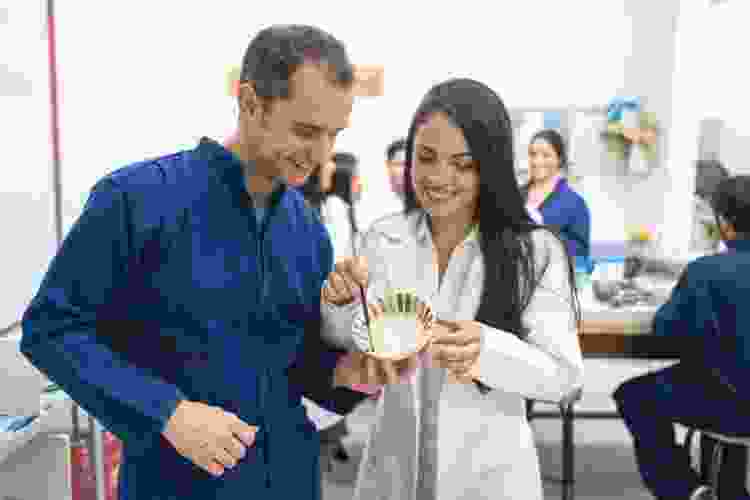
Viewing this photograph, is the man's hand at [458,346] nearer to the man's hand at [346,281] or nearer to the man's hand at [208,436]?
the man's hand at [346,281]

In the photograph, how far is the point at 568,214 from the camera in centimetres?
390

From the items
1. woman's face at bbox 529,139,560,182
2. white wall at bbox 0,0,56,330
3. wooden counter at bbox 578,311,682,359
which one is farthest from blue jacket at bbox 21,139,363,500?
woman's face at bbox 529,139,560,182

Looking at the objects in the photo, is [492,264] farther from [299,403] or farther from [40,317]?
[40,317]

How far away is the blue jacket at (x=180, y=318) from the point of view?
92 cm

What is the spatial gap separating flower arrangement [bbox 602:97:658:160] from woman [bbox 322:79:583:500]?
4.25 m

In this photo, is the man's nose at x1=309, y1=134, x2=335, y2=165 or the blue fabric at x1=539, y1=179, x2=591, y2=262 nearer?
the man's nose at x1=309, y1=134, x2=335, y2=165

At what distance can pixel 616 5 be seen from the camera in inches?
206

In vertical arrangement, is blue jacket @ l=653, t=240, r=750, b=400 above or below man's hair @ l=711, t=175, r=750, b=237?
below

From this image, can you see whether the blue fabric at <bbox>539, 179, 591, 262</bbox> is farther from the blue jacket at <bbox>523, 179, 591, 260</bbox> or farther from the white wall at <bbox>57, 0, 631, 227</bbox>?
the white wall at <bbox>57, 0, 631, 227</bbox>

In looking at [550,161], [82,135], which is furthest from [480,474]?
[550,161]

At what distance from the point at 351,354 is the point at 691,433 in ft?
6.98

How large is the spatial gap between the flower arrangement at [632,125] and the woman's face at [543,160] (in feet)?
4.84

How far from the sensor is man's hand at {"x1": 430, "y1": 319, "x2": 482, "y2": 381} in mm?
1155

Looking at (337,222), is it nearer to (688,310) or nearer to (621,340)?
(621,340)
